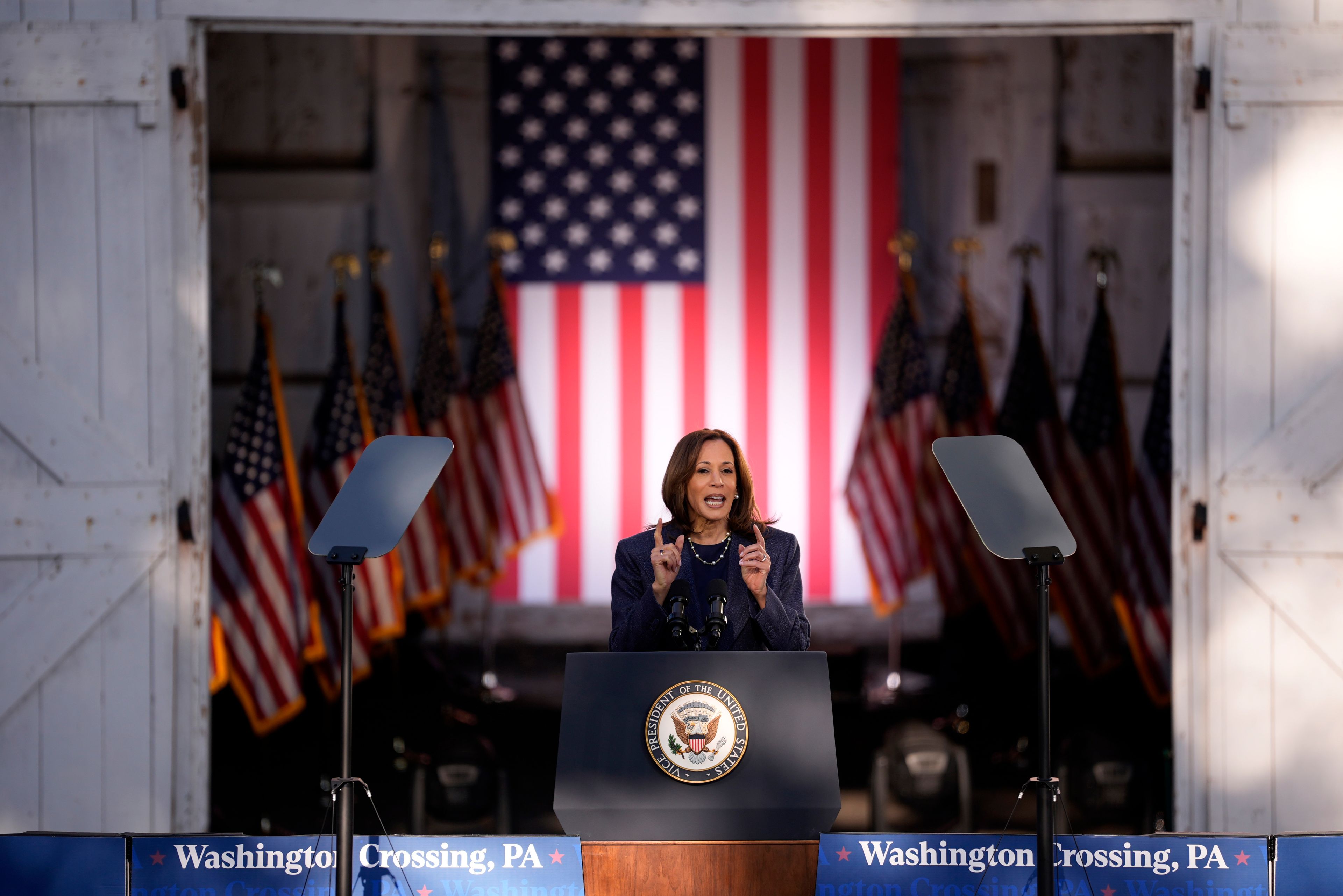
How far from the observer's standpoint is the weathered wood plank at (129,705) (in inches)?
121

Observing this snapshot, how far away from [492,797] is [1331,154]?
10.2 feet

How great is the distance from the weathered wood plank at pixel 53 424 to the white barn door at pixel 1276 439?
9.91ft

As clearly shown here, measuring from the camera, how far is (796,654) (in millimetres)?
1957

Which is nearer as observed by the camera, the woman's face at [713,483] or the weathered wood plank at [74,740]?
the woman's face at [713,483]

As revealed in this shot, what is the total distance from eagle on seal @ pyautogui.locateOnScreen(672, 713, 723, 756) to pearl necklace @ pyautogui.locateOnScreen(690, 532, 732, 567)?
530 mm

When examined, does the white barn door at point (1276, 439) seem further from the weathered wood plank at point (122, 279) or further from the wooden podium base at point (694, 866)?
the weathered wood plank at point (122, 279)

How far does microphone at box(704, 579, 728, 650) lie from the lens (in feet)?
6.72

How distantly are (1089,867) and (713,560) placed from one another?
3.01 feet

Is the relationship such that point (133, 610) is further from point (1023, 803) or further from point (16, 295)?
point (1023, 803)

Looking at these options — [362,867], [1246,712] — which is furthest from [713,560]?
[1246,712]

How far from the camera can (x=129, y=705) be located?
3082 mm

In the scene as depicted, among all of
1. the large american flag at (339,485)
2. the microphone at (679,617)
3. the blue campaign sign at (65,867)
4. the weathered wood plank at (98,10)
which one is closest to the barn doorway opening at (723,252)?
the large american flag at (339,485)

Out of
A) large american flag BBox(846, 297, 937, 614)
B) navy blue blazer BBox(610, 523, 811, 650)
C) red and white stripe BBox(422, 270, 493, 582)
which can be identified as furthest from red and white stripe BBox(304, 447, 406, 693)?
navy blue blazer BBox(610, 523, 811, 650)

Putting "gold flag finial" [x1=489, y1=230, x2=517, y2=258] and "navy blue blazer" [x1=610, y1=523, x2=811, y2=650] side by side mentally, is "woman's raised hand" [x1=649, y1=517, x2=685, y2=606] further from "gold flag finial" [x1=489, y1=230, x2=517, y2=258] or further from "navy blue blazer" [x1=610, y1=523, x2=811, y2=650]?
"gold flag finial" [x1=489, y1=230, x2=517, y2=258]
